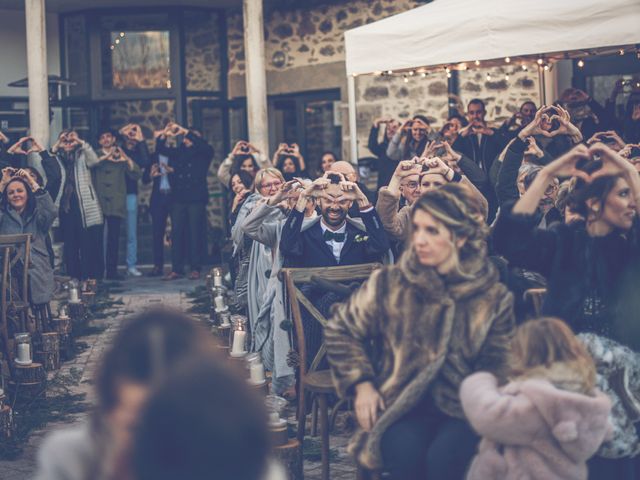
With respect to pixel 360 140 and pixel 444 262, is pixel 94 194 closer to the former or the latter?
pixel 360 140

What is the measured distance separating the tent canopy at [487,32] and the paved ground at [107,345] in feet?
9.07

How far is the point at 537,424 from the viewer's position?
3945mm

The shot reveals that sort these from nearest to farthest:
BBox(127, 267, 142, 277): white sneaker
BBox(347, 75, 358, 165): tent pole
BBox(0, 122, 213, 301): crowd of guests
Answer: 1. BBox(0, 122, 213, 301): crowd of guests
2. BBox(127, 267, 142, 277): white sneaker
3. BBox(347, 75, 358, 165): tent pole

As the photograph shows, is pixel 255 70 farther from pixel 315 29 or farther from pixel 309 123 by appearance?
pixel 309 123

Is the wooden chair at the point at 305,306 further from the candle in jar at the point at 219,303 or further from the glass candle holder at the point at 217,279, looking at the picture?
the glass candle holder at the point at 217,279

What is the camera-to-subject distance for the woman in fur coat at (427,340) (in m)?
4.35

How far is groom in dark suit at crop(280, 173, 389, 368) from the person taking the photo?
23.6 feet

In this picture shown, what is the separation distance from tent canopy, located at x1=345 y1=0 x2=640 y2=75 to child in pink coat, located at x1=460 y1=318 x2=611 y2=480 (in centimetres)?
410

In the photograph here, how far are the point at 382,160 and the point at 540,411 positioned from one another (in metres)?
9.36

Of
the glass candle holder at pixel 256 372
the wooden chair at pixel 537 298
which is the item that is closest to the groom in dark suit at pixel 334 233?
the glass candle holder at pixel 256 372

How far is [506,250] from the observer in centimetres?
482

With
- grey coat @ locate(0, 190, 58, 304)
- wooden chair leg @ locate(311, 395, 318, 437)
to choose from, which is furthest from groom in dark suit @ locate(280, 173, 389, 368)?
grey coat @ locate(0, 190, 58, 304)

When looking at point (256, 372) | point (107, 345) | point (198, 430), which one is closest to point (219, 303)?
point (107, 345)

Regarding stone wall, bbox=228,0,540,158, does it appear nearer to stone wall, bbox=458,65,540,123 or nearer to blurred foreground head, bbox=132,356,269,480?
stone wall, bbox=458,65,540,123
